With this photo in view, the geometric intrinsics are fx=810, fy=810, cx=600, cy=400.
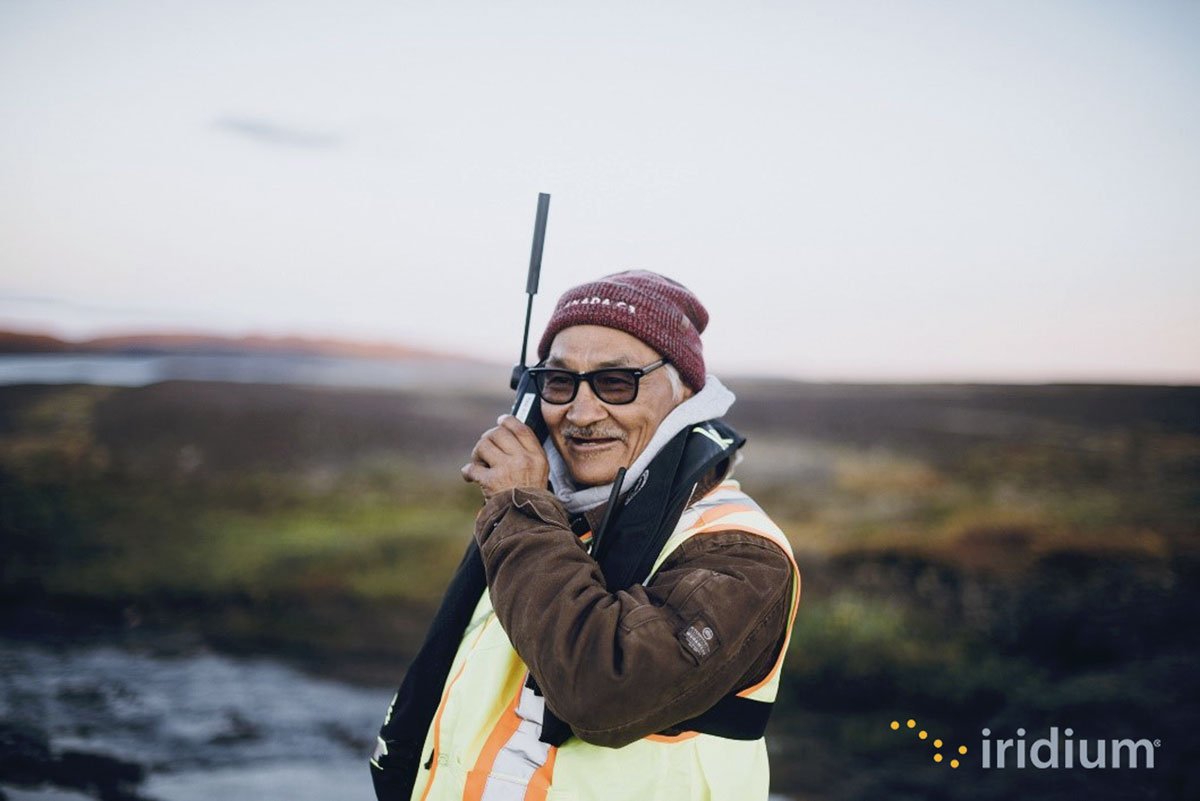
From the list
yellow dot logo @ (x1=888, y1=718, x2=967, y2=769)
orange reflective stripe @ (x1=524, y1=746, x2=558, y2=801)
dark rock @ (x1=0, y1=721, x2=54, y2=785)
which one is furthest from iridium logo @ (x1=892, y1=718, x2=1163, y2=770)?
dark rock @ (x1=0, y1=721, x2=54, y2=785)

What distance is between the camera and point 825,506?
43.6ft

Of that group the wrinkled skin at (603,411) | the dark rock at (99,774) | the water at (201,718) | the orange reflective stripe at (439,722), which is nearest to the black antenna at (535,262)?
the wrinkled skin at (603,411)

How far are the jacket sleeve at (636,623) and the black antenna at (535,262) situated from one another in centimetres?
98

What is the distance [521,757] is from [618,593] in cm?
49

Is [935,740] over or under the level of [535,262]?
under

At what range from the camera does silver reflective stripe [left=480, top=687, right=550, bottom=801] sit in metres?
1.83

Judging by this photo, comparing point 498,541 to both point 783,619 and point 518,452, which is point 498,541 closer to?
point 518,452

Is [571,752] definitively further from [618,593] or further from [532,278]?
[532,278]

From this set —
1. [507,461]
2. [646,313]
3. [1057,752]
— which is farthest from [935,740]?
[507,461]

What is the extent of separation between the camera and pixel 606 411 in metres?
2.29

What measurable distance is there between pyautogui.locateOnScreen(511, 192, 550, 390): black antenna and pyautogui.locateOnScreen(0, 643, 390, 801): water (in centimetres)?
409

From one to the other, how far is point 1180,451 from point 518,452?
1466cm

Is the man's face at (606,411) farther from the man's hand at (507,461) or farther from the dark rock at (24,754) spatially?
the dark rock at (24,754)

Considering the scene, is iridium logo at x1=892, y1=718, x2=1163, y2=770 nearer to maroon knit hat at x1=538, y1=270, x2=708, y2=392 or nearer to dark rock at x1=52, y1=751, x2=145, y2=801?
maroon knit hat at x1=538, y1=270, x2=708, y2=392
